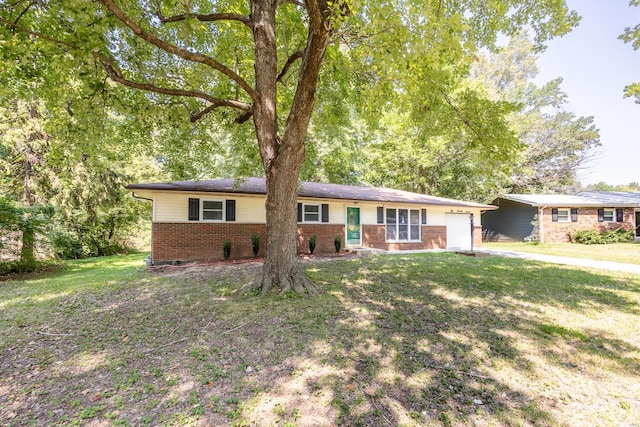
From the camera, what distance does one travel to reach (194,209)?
1065 centimetres

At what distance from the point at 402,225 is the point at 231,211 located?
8.81 m

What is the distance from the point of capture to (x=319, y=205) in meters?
13.1

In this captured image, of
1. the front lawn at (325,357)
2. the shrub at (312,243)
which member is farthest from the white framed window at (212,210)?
the front lawn at (325,357)

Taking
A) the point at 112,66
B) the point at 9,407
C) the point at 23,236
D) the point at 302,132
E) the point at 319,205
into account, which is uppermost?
the point at 112,66

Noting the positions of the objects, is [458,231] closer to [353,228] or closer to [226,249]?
[353,228]

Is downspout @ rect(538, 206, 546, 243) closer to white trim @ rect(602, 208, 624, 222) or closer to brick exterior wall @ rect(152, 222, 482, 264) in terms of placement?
white trim @ rect(602, 208, 624, 222)

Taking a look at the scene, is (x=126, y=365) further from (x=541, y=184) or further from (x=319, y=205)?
(x=541, y=184)

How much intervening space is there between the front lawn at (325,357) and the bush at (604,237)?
16.5 metres

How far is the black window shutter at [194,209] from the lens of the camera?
1059 cm

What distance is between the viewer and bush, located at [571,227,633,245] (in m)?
18.5

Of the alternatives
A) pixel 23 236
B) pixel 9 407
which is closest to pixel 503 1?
pixel 9 407

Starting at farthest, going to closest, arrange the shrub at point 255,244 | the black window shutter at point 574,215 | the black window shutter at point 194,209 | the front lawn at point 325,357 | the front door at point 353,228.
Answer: the black window shutter at point 574,215 → the front door at point 353,228 → the shrub at point 255,244 → the black window shutter at point 194,209 → the front lawn at point 325,357

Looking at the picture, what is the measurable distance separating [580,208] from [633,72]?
9267 mm

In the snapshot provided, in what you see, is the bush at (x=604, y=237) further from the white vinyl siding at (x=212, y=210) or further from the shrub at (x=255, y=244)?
the white vinyl siding at (x=212, y=210)
